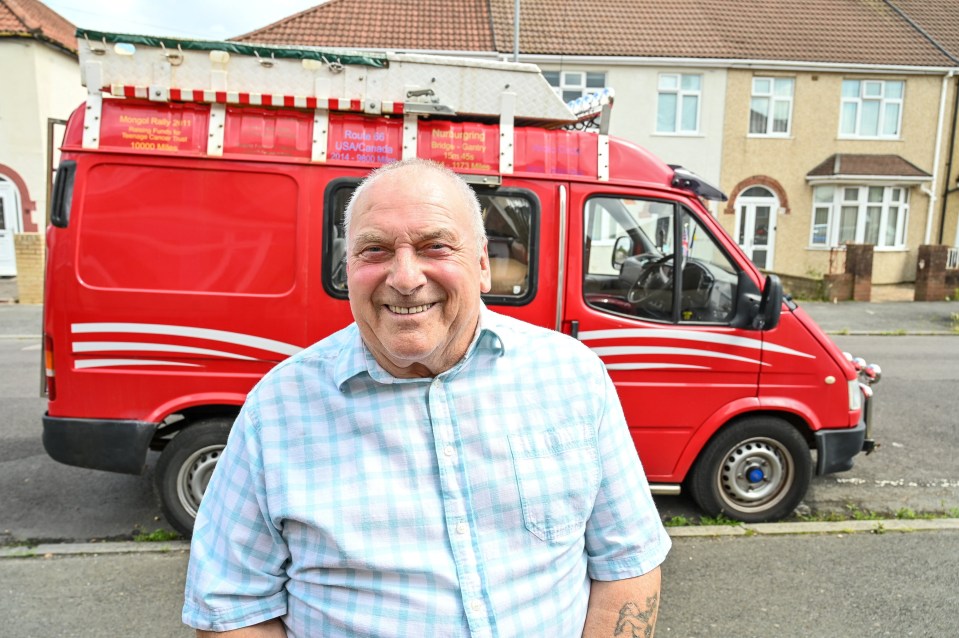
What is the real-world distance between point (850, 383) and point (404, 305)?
3775mm

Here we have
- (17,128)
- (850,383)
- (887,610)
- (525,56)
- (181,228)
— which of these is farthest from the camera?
(525,56)

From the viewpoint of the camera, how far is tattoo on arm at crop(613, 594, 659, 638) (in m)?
1.79

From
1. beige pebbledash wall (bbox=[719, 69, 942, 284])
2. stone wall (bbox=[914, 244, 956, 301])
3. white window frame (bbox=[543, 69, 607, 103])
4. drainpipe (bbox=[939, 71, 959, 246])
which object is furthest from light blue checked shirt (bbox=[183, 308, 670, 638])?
drainpipe (bbox=[939, 71, 959, 246])

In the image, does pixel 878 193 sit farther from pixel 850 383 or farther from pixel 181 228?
pixel 181 228

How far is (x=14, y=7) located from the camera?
19328 mm

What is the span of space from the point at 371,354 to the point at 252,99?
2787 mm

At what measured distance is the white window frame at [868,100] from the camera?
2133 cm

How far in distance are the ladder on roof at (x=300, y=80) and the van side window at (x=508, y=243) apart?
0.65 ft

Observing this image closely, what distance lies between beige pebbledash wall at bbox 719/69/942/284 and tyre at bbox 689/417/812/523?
57.2 ft

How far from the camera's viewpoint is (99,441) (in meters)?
4.09

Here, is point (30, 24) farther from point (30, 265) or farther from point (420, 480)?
point (420, 480)

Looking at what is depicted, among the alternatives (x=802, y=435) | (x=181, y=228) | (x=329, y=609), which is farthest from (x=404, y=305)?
(x=802, y=435)

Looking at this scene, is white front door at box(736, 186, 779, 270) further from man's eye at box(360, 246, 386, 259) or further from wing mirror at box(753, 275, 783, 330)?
man's eye at box(360, 246, 386, 259)

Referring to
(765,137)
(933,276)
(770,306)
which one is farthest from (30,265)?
(933,276)
